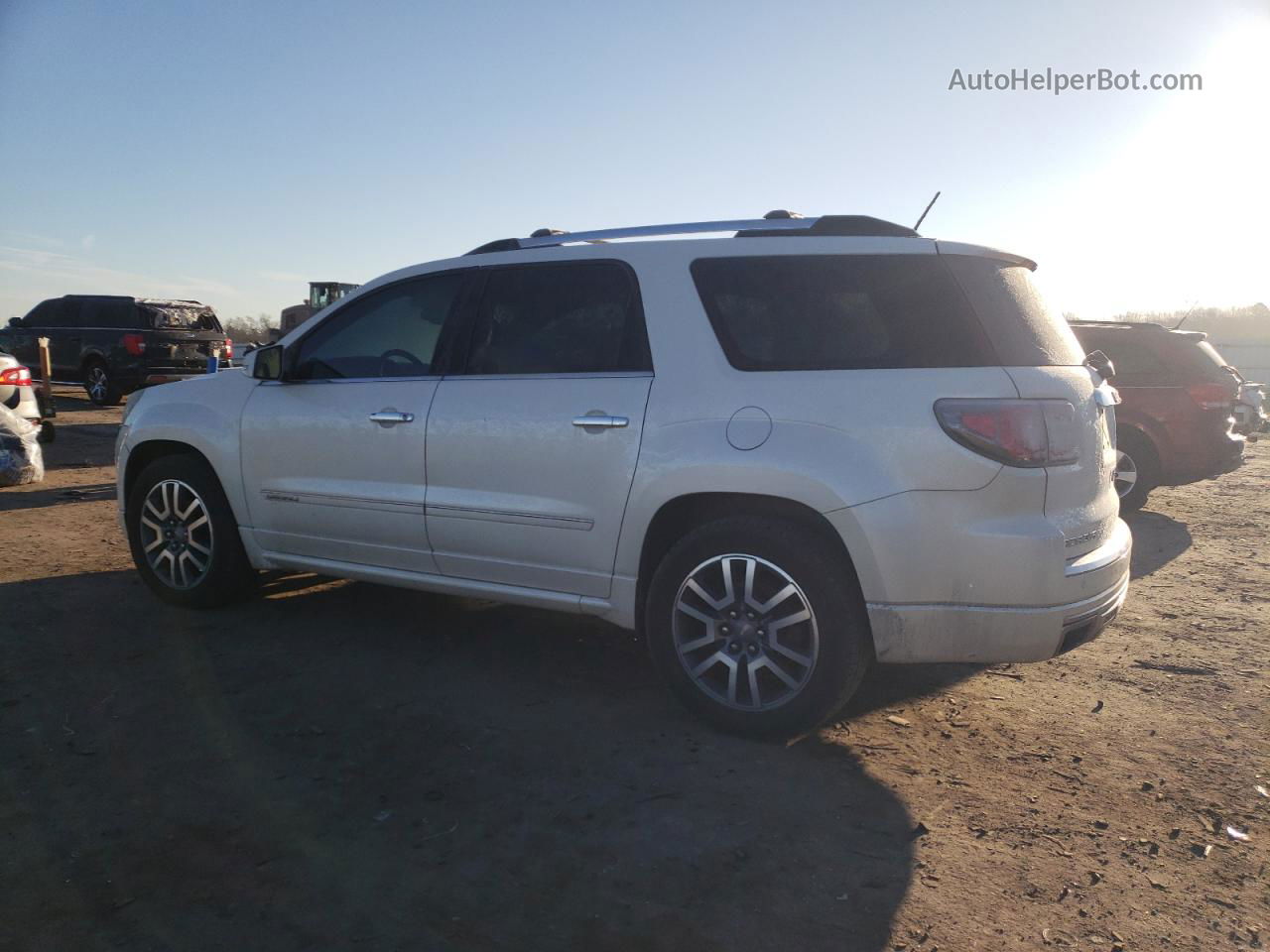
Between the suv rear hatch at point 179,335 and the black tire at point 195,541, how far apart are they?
14834mm

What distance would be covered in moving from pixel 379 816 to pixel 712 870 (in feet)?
3.52

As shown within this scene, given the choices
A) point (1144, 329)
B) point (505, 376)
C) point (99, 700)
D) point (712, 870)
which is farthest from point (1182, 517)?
point (99, 700)

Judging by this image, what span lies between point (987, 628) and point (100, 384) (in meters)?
19.6

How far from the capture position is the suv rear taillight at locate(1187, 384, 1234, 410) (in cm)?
889

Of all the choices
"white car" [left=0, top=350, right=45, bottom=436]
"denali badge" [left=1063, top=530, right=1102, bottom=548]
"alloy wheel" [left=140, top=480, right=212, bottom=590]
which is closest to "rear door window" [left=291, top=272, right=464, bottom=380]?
"alloy wheel" [left=140, top=480, right=212, bottom=590]

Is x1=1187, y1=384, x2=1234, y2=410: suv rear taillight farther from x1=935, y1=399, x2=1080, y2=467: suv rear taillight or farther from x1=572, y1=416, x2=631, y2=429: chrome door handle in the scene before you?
x1=572, y1=416, x2=631, y2=429: chrome door handle

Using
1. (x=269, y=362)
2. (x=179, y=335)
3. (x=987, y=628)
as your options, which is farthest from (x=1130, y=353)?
(x=179, y=335)

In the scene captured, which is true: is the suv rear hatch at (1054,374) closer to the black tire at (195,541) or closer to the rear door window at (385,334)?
the rear door window at (385,334)

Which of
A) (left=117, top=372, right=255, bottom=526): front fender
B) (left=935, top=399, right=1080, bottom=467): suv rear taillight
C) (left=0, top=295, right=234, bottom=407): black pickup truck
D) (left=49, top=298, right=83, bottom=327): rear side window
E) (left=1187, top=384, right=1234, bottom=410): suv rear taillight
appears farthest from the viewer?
(left=49, top=298, right=83, bottom=327): rear side window

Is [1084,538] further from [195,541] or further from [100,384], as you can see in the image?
[100,384]

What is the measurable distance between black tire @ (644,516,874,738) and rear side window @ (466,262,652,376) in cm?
85

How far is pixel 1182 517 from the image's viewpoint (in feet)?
30.4

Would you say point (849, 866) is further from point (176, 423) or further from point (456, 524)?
point (176, 423)

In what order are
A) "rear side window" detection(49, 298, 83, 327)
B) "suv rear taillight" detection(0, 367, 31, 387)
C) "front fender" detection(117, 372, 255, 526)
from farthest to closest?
"rear side window" detection(49, 298, 83, 327) < "suv rear taillight" detection(0, 367, 31, 387) < "front fender" detection(117, 372, 255, 526)
